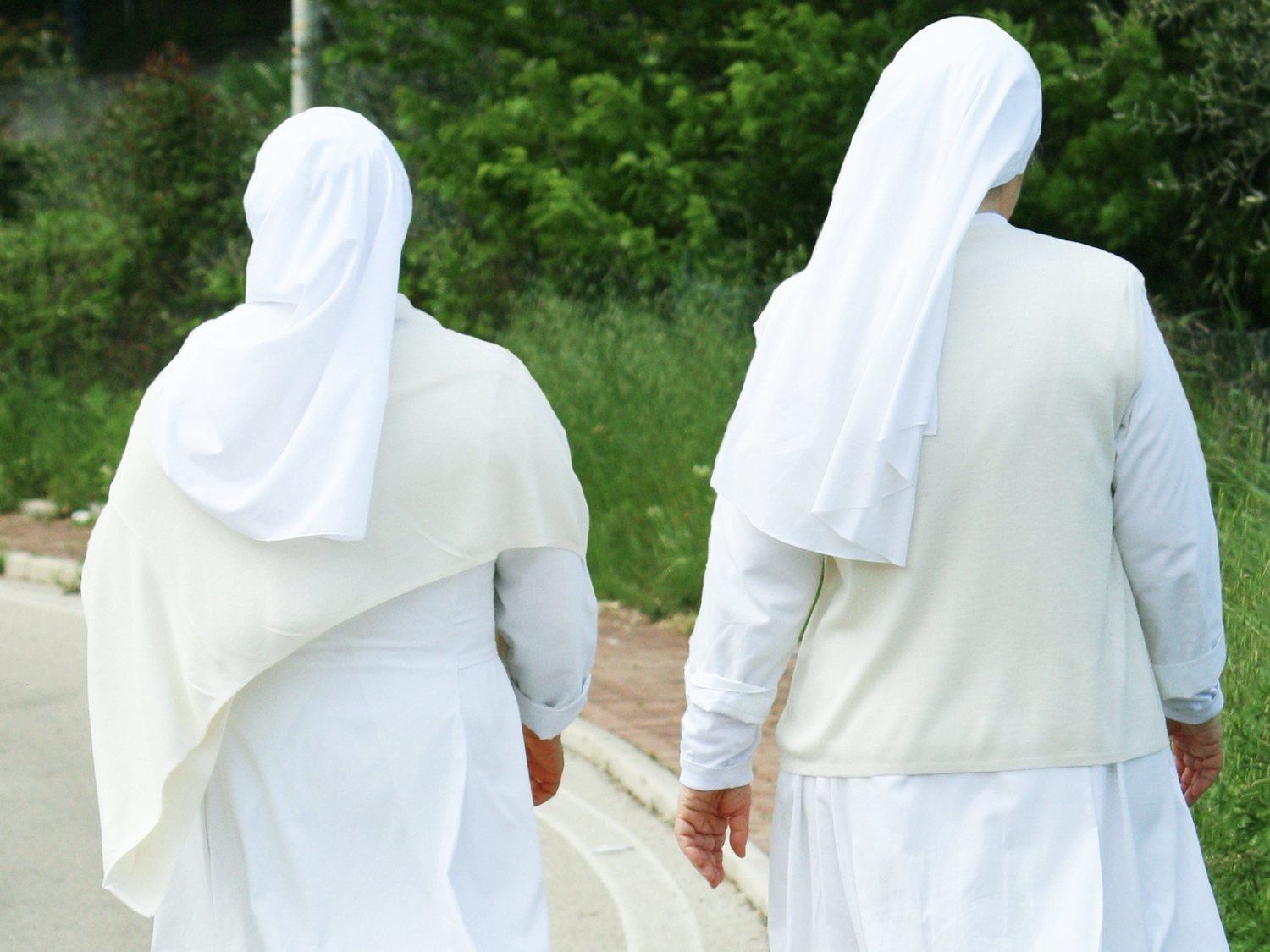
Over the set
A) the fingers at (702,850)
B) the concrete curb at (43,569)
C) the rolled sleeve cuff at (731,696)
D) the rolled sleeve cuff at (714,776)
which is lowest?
the concrete curb at (43,569)

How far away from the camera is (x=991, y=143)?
2.57 metres

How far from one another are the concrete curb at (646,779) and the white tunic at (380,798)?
7.00 ft

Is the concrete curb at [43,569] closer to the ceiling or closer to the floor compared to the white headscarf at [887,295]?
closer to the floor

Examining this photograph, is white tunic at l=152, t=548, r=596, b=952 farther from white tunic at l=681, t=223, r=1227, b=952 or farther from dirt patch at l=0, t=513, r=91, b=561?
dirt patch at l=0, t=513, r=91, b=561

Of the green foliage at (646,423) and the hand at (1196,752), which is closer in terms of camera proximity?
the hand at (1196,752)

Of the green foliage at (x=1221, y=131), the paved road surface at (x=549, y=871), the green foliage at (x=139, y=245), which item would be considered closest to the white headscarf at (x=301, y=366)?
the paved road surface at (x=549, y=871)

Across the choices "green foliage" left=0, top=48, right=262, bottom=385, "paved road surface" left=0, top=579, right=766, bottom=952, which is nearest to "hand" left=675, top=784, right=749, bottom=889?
"paved road surface" left=0, top=579, right=766, bottom=952

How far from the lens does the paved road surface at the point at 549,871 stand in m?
4.93

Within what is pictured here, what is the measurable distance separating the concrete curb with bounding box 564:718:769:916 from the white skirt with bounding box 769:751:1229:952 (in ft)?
7.75

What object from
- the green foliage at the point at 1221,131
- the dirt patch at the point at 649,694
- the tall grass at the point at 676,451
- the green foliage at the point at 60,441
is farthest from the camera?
the green foliage at the point at 60,441

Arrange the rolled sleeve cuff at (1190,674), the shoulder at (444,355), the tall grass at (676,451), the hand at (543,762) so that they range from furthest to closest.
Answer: the tall grass at (676,451), the hand at (543,762), the shoulder at (444,355), the rolled sleeve cuff at (1190,674)

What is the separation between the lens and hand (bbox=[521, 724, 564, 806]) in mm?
3342

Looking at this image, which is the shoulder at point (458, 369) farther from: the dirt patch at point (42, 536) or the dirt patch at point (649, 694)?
the dirt patch at point (42, 536)

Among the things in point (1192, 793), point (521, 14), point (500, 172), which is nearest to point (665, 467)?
point (500, 172)
